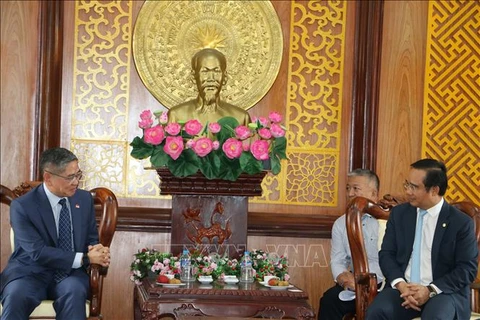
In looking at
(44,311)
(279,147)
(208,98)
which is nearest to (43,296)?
(44,311)

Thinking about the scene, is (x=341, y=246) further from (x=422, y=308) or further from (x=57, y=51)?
(x=57, y=51)

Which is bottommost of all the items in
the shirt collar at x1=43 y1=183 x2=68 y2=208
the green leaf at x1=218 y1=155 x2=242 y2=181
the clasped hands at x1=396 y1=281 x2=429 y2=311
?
the clasped hands at x1=396 y1=281 x2=429 y2=311

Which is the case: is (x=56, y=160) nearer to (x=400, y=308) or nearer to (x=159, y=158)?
(x=159, y=158)

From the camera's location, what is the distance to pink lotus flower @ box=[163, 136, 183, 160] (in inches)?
168

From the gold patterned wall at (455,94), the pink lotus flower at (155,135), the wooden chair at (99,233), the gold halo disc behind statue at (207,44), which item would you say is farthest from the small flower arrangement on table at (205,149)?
the gold patterned wall at (455,94)

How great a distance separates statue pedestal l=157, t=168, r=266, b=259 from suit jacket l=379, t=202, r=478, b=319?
2.48ft

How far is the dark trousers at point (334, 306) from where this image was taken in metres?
4.63

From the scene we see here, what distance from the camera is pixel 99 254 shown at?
13.4ft

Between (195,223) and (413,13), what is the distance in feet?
7.27

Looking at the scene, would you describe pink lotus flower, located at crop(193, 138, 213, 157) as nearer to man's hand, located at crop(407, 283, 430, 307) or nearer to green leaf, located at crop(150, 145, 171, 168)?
green leaf, located at crop(150, 145, 171, 168)

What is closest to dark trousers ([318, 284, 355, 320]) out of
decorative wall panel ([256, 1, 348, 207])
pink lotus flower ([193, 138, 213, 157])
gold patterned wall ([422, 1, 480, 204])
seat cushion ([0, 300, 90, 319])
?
decorative wall panel ([256, 1, 348, 207])

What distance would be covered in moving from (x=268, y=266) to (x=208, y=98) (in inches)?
48.1

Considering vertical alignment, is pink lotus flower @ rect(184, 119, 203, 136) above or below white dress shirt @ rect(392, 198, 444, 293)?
above

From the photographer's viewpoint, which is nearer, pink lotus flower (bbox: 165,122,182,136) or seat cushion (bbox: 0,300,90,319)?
seat cushion (bbox: 0,300,90,319)
